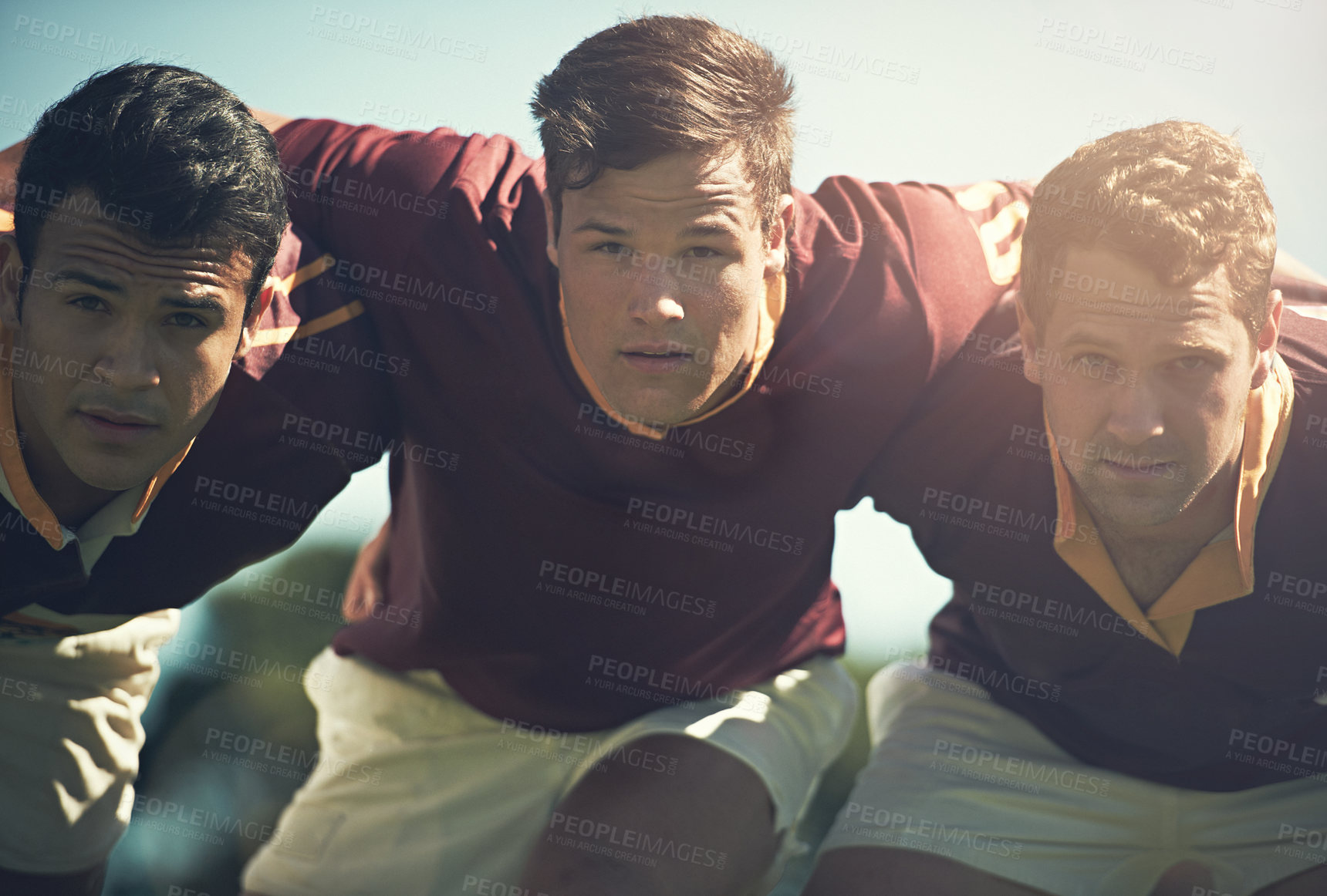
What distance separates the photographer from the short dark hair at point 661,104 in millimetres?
2592

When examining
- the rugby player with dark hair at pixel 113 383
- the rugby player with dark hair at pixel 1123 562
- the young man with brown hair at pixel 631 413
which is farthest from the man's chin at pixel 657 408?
the rugby player with dark hair at pixel 113 383

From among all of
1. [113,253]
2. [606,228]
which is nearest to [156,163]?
[113,253]

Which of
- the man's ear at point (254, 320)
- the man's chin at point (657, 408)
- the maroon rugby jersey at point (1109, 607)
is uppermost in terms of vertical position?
the man's ear at point (254, 320)

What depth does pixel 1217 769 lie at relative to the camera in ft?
9.73

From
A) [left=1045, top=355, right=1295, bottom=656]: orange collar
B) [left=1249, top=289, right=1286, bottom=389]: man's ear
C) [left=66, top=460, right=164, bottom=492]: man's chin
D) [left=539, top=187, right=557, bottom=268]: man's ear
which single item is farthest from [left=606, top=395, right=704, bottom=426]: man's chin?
[left=1249, top=289, right=1286, bottom=389]: man's ear

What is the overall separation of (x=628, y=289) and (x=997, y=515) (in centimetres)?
119

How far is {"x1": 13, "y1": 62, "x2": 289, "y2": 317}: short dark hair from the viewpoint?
251 centimetres

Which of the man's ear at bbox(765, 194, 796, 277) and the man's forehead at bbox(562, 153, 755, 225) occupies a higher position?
the man's forehead at bbox(562, 153, 755, 225)

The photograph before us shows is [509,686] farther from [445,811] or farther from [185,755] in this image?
[185,755]

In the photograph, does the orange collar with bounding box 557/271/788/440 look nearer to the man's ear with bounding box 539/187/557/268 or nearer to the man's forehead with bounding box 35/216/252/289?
the man's ear with bounding box 539/187/557/268

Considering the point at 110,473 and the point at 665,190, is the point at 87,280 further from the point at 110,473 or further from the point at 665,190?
the point at 665,190

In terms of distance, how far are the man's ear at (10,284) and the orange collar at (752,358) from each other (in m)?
1.33

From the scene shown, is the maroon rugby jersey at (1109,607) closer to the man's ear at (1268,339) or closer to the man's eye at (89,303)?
the man's ear at (1268,339)

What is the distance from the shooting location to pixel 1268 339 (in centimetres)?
269
